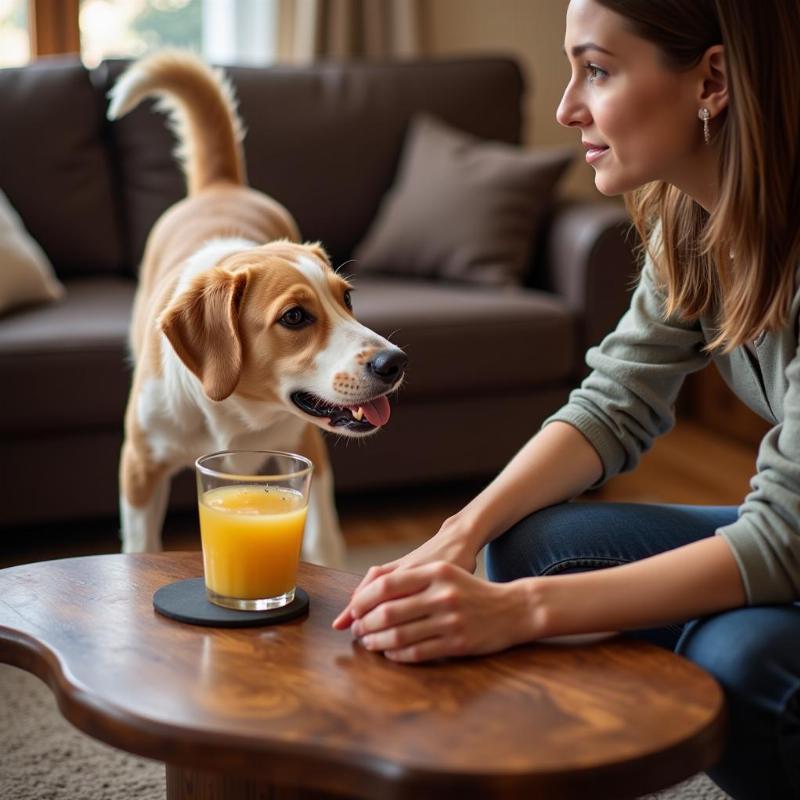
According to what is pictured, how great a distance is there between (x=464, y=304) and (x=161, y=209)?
95 centimetres

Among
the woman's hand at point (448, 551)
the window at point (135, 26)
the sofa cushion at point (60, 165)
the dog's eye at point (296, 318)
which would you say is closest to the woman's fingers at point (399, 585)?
the woman's hand at point (448, 551)

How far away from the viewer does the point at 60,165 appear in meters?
3.20

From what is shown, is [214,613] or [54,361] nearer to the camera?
[214,613]

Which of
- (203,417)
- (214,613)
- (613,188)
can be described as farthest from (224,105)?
(214,613)

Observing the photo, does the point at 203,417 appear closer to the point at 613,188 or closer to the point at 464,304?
the point at 613,188

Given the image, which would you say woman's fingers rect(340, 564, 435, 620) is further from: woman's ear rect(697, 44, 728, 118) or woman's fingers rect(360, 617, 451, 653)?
woman's ear rect(697, 44, 728, 118)

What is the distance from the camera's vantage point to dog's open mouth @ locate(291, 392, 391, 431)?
165cm

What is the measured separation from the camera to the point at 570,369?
2945 millimetres

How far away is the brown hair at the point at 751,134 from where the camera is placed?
119cm

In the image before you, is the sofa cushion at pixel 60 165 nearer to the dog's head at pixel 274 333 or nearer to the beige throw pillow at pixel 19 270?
the beige throw pillow at pixel 19 270

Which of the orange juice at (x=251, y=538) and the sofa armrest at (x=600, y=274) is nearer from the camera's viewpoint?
the orange juice at (x=251, y=538)

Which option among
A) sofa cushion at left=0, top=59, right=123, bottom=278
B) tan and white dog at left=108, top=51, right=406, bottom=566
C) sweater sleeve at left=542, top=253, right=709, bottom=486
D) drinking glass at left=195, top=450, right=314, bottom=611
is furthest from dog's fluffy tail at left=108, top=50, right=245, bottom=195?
drinking glass at left=195, top=450, right=314, bottom=611

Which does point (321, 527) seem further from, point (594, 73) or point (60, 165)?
point (60, 165)

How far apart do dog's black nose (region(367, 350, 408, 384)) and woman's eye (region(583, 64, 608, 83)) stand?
48 centimetres
